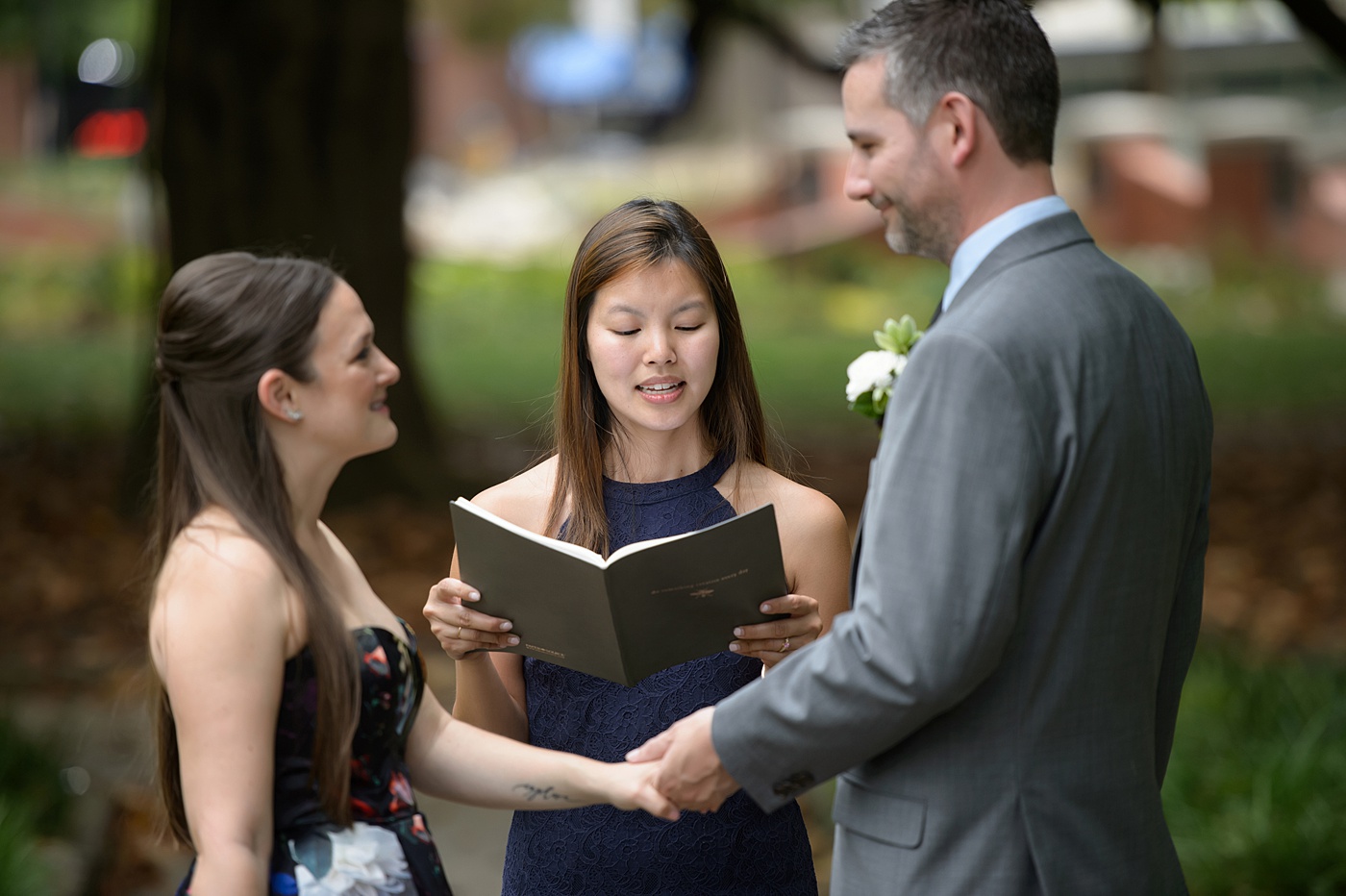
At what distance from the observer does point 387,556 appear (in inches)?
324

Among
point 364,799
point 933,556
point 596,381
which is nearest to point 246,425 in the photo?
point 364,799

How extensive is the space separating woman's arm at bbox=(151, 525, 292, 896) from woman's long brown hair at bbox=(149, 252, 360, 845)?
0.30 feet

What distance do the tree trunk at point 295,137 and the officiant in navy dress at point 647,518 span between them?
6301 millimetres

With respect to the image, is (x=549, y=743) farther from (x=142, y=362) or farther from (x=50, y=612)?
(x=142, y=362)

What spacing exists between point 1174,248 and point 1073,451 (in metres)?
22.3

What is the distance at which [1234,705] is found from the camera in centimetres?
543

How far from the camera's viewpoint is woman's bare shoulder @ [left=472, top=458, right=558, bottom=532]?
300cm

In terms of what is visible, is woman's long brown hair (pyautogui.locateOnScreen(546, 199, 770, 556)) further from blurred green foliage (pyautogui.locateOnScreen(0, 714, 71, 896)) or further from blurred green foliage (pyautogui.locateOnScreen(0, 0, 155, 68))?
blurred green foliage (pyautogui.locateOnScreen(0, 0, 155, 68))

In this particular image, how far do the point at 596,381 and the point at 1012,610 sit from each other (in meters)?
1.20

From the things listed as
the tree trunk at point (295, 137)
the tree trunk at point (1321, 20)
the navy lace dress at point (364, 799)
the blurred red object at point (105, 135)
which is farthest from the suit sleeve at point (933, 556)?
the blurred red object at point (105, 135)

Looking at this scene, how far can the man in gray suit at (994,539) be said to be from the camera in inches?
82.7

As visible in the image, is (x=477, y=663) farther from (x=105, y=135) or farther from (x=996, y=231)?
(x=105, y=135)

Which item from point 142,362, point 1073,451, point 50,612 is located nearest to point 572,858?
point 1073,451

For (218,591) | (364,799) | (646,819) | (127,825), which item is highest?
(218,591)
